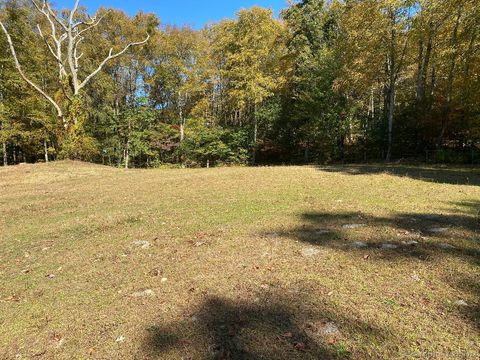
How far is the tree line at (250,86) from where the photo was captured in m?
18.5

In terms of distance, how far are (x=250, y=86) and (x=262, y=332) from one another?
2237cm

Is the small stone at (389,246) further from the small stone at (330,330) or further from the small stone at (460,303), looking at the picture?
the small stone at (330,330)

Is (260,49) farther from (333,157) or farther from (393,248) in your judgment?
(393,248)

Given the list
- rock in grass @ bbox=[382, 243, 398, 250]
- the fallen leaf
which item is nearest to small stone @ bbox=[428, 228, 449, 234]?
rock in grass @ bbox=[382, 243, 398, 250]

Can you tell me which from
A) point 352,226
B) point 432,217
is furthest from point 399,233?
point 432,217

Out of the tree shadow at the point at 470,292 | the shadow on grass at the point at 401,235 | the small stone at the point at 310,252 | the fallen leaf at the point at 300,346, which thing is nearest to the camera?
the fallen leaf at the point at 300,346

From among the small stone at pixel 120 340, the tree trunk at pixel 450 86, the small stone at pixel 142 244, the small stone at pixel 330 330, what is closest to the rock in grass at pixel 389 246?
the small stone at pixel 330 330

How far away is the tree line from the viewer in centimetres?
1847

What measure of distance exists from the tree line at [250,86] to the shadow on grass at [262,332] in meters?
16.5

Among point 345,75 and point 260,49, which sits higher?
point 260,49

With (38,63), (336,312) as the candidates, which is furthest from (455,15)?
(38,63)

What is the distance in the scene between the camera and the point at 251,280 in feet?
13.9

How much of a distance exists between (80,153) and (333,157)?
16.3m

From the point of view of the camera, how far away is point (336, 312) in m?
3.41
